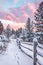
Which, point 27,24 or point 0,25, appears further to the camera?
point 0,25

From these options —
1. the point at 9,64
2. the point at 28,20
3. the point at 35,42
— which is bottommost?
the point at 9,64

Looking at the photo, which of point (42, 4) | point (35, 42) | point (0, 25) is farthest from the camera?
point (0, 25)

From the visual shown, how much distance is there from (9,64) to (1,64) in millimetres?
408

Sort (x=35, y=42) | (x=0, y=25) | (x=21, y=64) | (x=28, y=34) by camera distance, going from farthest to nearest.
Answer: (x=0, y=25) → (x=28, y=34) → (x=21, y=64) → (x=35, y=42)

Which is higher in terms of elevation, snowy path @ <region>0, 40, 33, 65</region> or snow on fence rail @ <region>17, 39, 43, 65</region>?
snow on fence rail @ <region>17, 39, 43, 65</region>

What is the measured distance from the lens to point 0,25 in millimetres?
90688

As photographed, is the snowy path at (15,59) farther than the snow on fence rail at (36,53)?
Yes

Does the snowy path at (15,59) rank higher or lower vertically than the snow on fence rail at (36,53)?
lower

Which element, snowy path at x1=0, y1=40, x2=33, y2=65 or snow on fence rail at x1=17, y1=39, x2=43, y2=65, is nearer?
snow on fence rail at x1=17, y1=39, x2=43, y2=65

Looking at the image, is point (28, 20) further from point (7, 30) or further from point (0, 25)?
point (7, 30)

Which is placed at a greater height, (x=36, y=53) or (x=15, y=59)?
(x=36, y=53)

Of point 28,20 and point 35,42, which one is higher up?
point 28,20

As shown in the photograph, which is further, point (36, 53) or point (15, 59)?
point (15, 59)

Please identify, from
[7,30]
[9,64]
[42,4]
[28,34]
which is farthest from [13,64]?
[7,30]
